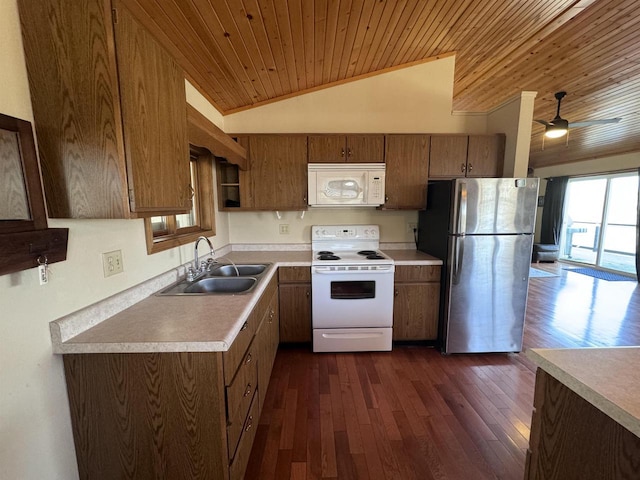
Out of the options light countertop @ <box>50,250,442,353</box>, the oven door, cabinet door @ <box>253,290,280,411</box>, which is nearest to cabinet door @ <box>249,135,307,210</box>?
the oven door

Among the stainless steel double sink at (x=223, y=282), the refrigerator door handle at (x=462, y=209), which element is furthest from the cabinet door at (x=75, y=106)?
the refrigerator door handle at (x=462, y=209)

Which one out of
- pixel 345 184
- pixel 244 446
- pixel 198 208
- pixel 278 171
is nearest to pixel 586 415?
pixel 244 446

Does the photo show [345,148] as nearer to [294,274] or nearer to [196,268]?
[294,274]

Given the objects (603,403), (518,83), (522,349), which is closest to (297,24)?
(603,403)

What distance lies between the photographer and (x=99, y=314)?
1146 mm

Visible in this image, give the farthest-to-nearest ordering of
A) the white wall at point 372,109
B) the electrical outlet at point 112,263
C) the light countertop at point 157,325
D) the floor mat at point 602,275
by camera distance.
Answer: the floor mat at point 602,275 → the white wall at point 372,109 → the electrical outlet at point 112,263 → the light countertop at point 157,325

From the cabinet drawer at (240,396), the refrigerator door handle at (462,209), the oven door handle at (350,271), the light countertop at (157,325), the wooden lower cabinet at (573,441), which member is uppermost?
the refrigerator door handle at (462,209)

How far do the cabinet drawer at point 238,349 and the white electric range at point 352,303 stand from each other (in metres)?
0.97

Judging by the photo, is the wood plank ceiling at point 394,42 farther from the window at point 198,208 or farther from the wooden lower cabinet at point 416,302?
the wooden lower cabinet at point 416,302

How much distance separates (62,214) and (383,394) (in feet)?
7.07

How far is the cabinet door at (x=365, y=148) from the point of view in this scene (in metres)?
2.60

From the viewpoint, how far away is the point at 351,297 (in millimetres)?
2445

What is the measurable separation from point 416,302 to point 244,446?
6.05 ft

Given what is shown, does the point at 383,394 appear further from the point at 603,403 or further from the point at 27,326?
the point at 27,326
